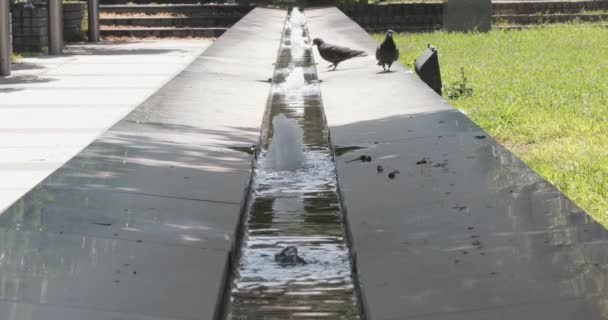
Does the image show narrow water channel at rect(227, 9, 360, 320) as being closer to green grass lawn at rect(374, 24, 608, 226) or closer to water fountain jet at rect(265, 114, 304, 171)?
water fountain jet at rect(265, 114, 304, 171)

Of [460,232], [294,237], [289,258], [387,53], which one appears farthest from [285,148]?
[387,53]

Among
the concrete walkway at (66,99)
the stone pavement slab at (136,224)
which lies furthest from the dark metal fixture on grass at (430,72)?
the concrete walkway at (66,99)

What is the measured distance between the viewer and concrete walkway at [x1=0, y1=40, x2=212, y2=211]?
8.61 metres

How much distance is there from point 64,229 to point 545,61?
41.5ft

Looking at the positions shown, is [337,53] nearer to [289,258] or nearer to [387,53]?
[387,53]

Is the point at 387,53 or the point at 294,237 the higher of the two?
the point at 387,53

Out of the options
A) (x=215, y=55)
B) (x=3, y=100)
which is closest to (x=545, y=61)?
(x=215, y=55)

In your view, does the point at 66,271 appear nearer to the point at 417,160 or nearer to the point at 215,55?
the point at 417,160

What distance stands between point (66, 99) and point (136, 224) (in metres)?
7.88

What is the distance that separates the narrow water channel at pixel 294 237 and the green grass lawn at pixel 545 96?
1.60m

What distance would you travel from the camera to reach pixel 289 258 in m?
5.53

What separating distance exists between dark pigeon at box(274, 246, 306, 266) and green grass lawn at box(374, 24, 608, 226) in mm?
2003

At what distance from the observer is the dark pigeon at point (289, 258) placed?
550cm

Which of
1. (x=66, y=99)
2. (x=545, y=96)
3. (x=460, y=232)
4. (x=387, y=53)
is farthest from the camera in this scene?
(x=66, y=99)
